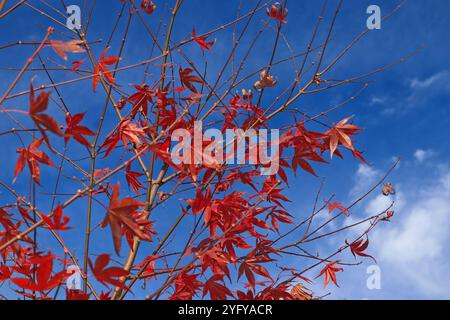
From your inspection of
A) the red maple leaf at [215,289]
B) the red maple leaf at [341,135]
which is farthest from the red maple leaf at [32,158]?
the red maple leaf at [341,135]

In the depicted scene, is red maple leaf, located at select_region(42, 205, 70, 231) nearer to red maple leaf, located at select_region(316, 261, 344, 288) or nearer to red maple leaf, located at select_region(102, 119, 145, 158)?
red maple leaf, located at select_region(102, 119, 145, 158)

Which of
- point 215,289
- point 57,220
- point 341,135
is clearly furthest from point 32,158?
point 341,135

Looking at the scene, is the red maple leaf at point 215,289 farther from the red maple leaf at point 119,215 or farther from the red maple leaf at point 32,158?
the red maple leaf at point 32,158

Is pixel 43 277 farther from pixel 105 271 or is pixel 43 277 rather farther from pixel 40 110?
pixel 40 110

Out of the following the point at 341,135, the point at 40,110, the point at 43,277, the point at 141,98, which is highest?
Answer: the point at 141,98

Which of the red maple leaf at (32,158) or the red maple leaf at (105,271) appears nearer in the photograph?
the red maple leaf at (105,271)

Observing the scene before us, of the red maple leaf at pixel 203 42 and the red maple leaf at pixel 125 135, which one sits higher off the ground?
the red maple leaf at pixel 203 42

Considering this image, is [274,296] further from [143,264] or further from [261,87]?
[261,87]

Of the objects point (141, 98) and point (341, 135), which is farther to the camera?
point (141, 98)

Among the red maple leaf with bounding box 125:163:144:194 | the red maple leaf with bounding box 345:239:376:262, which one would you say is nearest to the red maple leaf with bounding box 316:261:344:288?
the red maple leaf with bounding box 345:239:376:262

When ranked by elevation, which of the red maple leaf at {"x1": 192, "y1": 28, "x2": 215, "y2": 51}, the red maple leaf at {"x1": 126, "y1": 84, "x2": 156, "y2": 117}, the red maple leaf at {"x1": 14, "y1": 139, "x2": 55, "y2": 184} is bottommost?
the red maple leaf at {"x1": 14, "y1": 139, "x2": 55, "y2": 184}

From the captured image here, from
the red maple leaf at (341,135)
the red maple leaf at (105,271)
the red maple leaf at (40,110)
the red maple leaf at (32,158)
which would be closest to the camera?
the red maple leaf at (40,110)

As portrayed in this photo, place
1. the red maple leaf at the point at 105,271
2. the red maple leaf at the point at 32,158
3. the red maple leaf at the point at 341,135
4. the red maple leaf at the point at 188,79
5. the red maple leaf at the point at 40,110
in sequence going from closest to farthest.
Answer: the red maple leaf at the point at 40,110 → the red maple leaf at the point at 105,271 → the red maple leaf at the point at 32,158 → the red maple leaf at the point at 341,135 → the red maple leaf at the point at 188,79
